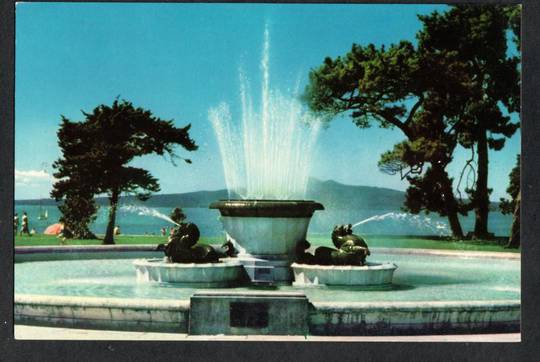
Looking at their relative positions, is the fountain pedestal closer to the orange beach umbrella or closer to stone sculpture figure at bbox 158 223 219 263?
stone sculpture figure at bbox 158 223 219 263

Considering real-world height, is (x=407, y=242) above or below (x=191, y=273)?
above


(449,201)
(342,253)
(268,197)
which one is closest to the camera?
(342,253)

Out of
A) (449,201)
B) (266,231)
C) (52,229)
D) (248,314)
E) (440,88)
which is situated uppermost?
(440,88)

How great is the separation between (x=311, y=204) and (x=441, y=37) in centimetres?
1516

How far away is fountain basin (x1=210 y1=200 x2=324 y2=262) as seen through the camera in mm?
11555

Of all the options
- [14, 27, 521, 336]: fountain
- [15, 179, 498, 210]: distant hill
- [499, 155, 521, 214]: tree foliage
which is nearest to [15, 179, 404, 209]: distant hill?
[15, 179, 498, 210]: distant hill

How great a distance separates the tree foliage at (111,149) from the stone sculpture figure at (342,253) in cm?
1397

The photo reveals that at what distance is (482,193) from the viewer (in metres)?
24.3

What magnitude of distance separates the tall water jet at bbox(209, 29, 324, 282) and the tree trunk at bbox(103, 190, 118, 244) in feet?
27.1

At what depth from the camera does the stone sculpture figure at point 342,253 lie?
11328 mm

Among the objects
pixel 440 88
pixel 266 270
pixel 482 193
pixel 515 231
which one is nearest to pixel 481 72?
pixel 440 88

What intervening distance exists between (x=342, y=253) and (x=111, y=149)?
48.4ft

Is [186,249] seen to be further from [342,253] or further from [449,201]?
[449,201]

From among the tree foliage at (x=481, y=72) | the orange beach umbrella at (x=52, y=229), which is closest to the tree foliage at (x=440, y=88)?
the tree foliage at (x=481, y=72)
